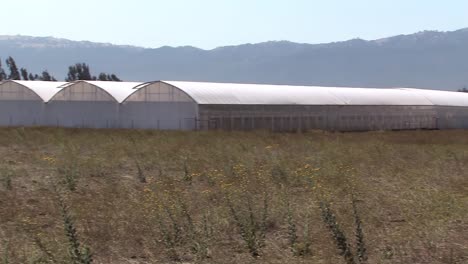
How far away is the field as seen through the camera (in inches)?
380

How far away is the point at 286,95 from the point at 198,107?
34.7 feet

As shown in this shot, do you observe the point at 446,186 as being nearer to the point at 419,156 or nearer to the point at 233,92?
the point at 419,156

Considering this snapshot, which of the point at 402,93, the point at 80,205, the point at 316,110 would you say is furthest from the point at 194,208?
the point at 402,93

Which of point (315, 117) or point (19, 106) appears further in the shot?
point (315, 117)

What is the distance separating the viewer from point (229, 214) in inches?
468

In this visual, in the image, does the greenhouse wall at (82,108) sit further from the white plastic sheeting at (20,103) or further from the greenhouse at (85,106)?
the white plastic sheeting at (20,103)

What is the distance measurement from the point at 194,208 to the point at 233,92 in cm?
3908

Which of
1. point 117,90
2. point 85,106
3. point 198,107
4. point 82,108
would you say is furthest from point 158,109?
point 82,108

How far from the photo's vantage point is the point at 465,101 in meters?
75.1

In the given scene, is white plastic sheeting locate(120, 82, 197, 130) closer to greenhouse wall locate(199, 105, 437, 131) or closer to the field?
greenhouse wall locate(199, 105, 437, 131)

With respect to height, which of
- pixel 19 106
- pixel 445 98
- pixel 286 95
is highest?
pixel 286 95

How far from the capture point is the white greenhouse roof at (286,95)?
49.9 metres

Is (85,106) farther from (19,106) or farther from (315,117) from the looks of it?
(315,117)

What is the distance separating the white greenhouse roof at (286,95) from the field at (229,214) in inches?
1145
